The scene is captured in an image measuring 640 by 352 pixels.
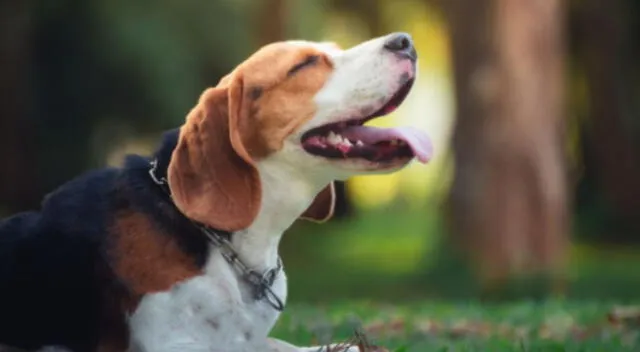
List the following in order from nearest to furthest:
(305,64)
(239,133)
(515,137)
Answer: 1. (239,133)
2. (305,64)
3. (515,137)

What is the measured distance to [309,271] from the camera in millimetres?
20406

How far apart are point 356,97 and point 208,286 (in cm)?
89

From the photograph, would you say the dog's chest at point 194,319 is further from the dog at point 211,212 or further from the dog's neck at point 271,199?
the dog's neck at point 271,199

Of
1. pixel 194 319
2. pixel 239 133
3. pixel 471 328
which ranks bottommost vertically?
pixel 471 328

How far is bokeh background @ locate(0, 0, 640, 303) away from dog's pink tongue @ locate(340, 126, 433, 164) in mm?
8472

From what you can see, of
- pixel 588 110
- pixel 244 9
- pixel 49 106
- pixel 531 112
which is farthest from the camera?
pixel 244 9

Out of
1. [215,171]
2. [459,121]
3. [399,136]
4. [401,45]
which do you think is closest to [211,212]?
[215,171]

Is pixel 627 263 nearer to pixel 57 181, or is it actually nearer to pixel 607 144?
pixel 607 144

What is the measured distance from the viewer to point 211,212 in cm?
478

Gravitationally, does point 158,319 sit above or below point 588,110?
above

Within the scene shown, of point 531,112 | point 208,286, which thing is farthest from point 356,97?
point 531,112

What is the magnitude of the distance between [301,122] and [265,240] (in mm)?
482

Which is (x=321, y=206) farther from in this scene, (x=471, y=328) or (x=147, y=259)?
(x=471, y=328)

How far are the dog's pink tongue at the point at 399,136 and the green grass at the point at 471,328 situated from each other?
1347 millimetres
